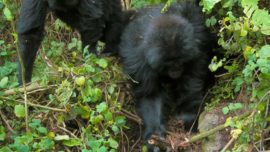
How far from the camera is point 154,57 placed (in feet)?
14.4

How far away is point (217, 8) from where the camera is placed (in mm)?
5012

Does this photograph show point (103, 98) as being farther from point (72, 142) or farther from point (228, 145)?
point (228, 145)

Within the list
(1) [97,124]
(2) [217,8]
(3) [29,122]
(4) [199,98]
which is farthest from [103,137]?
(2) [217,8]

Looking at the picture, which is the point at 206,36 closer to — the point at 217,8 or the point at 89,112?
the point at 217,8

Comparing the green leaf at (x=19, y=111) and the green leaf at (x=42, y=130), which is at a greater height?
the green leaf at (x=19, y=111)

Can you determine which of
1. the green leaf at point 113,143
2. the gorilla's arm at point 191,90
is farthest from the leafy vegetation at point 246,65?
the green leaf at point 113,143

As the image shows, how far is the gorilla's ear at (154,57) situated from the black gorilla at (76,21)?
2.83ft

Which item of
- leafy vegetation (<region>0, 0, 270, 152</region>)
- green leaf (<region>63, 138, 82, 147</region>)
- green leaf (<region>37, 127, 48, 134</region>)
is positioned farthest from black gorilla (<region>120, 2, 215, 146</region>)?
green leaf (<region>37, 127, 48, 134</region>)

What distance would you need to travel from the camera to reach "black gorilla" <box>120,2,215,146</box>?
4.38 meters

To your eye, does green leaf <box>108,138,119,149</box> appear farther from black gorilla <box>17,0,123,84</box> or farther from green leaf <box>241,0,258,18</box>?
green leaf <box>241,0,258,18</box>

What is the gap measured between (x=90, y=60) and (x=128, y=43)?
37 cm

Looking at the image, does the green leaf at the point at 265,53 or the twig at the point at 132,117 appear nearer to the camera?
the green leaf at the point at 265,53

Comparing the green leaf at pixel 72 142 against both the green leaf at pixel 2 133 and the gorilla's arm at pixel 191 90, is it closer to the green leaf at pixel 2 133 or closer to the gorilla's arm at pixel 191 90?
the green leaf at pixel 2 133

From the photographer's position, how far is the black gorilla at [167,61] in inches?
173
